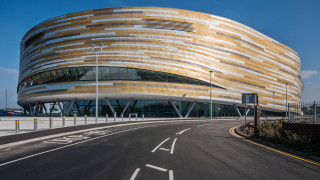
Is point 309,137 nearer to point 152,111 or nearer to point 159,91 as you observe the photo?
point 159,91

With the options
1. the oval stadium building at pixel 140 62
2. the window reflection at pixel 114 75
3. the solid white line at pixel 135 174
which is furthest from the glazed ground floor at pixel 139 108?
the solid white line at pixel 135 174

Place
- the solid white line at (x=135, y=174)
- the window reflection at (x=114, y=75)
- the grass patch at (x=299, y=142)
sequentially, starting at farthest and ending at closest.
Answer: the window reflection at (x=114, y=75), the grass patch at (x=299, y=142), the solid white line at (x=135, y=174)

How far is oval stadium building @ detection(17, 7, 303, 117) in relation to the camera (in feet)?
133

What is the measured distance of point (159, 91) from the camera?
40.2 meters

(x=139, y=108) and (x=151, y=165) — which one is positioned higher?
(x=151, y=165)

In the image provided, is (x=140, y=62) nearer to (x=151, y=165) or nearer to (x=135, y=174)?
(x=151, y=165)

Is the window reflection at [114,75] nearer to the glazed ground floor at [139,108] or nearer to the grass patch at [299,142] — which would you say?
the glazed ground floor at [139,108]

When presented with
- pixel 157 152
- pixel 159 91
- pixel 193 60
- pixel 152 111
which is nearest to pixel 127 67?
pixel 159 91

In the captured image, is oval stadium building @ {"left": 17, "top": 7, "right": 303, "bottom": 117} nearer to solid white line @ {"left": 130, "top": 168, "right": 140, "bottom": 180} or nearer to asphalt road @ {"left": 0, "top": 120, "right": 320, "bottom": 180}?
asphalt road @ {"left": 0, "top": 120, "right": 320, "bottom": 180}

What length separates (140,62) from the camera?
135 ft

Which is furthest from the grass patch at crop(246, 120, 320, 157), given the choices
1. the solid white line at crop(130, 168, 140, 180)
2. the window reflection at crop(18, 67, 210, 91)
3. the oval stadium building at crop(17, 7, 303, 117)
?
Answer: the window reflection at crop(18, 67, 210, 91)

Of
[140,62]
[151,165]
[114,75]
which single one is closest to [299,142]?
[151,165]

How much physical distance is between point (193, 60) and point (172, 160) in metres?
38.8

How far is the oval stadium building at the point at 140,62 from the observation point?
1599 inches
